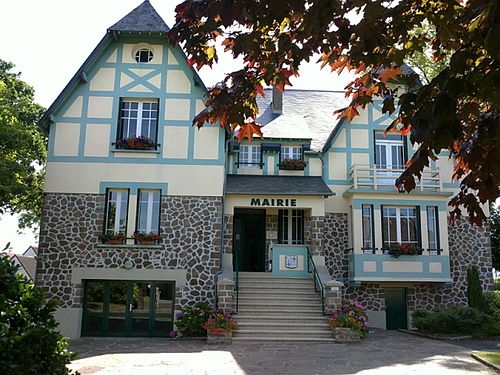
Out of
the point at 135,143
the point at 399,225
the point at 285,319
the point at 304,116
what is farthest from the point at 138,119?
the point at 399,225

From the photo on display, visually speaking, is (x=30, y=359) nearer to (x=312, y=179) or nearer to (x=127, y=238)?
(x=127, y=238)

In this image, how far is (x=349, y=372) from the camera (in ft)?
29.7

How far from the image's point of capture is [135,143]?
15.5 meters

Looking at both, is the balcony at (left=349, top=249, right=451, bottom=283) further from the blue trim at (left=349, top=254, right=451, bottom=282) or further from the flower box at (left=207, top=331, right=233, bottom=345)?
the flower box at (left=207, top=331, right=233, bottom=345)

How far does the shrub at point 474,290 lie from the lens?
53.4 ft

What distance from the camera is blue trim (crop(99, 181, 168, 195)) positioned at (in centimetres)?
1535

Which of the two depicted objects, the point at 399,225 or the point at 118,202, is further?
the point at 399,225

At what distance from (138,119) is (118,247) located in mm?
4204

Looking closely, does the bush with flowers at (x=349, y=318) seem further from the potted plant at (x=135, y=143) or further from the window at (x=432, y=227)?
the potted plant at (x=135, y=143)

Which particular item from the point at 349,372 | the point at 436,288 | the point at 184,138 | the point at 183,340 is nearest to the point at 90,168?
the point at 184,138

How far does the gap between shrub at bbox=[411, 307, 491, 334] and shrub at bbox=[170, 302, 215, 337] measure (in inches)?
263

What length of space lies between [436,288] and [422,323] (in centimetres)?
260

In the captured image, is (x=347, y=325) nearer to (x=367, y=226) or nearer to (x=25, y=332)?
(x=367, y=226)

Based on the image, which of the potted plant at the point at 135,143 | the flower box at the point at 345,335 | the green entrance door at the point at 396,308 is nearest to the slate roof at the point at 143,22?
the potted plant at the point at 135,143
